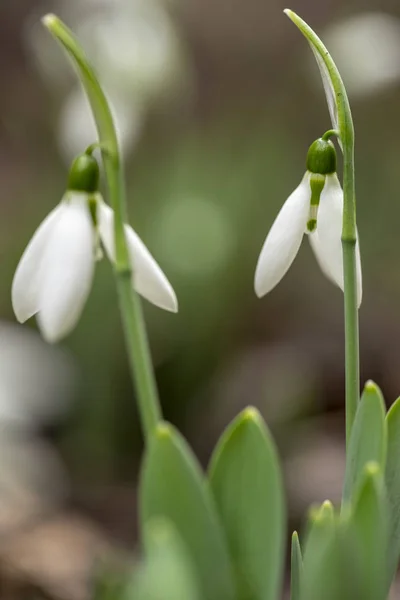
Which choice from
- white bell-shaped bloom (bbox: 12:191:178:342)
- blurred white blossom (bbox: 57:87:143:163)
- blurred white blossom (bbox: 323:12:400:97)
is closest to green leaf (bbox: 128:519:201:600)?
white bell-shaped bloom (bbox: 12:191:178:342)

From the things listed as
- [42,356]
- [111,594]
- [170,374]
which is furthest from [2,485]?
[111,594]

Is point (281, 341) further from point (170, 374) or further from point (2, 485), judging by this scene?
point (2, 485)

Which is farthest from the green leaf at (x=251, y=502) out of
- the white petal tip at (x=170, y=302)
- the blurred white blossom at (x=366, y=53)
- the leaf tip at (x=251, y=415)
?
the blurred white blossom at (x=366, y=53)

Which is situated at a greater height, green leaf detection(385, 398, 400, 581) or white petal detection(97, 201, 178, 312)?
white petal detection(97, 201, 178, 312)

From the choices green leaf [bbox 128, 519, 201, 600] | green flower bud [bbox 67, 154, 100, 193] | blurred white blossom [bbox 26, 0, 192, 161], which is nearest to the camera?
green leaf [bbox 128, 519, 201, 600]

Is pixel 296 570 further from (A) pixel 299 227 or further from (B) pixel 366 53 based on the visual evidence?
(B) pixel 366 53

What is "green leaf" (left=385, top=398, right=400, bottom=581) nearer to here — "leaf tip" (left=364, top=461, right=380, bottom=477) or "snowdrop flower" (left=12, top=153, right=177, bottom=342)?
"leaf tip" (left=364, top=461, right=380, bottom=477)
